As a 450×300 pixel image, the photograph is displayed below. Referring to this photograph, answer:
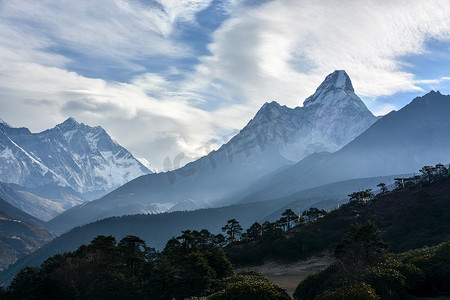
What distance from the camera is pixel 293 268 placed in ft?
265

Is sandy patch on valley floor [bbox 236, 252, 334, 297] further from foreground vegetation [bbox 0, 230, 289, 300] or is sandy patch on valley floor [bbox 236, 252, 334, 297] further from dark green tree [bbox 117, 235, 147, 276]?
dark green tree [bbox 117, 235, 147, 276]

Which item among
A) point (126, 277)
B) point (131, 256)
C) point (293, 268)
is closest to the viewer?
point (126, 277)

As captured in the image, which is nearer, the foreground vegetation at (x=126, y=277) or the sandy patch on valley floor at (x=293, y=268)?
the foreground vegetation at (x=126, y=277)

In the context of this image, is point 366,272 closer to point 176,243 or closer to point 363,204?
point 176,243

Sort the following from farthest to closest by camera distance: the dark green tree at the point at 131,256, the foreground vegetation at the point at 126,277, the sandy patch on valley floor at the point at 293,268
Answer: the sandy patch on valley floor at the point at 293,268
the dark green tree at the point at 131,256
the foreground vegetation at the point at 126,277

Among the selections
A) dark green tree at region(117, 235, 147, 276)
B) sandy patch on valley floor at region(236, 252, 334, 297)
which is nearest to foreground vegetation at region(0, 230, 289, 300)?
dark green tree at region(117, 235, 147, 276)

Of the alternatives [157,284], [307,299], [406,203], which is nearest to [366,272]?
[307,299]

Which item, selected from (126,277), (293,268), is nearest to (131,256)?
(126,277)

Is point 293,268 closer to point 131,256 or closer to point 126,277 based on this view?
point 131,256

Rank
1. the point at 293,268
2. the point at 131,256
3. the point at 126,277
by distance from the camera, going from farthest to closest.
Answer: the point at 293,268, the point at 131,256, the point at 126,277

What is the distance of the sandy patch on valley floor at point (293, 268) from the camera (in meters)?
71.8

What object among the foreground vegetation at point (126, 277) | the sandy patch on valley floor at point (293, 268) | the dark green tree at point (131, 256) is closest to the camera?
the foreground vegetation at point (126, 277)

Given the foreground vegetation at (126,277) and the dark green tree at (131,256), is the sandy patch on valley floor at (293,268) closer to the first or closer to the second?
the foreground vegetation at (126,277)

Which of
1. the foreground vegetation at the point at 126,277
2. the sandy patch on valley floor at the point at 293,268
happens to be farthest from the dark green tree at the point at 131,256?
the sandy patch on valley floor at the point at 293,268
